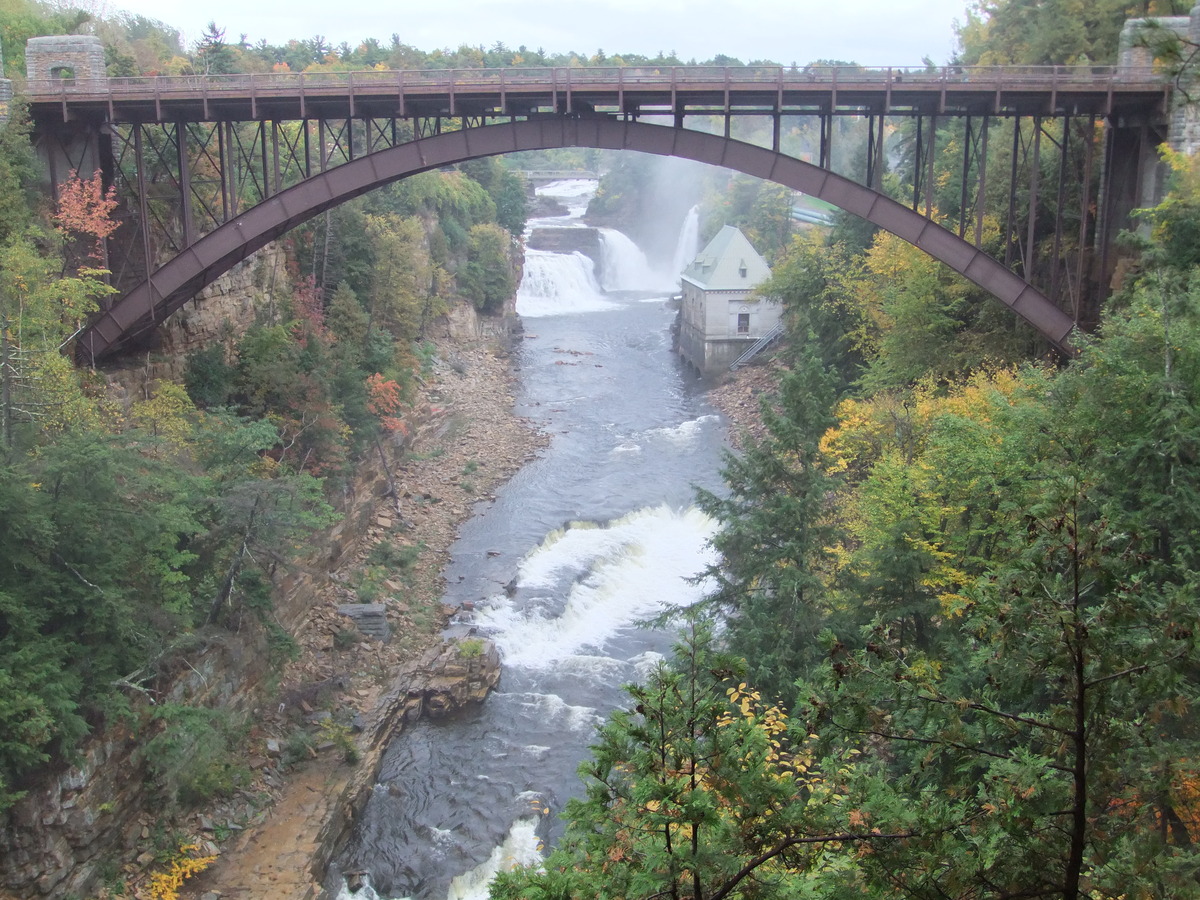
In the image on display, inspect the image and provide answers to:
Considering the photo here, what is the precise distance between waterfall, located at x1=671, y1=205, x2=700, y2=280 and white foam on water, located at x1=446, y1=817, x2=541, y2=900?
7212 centimetres

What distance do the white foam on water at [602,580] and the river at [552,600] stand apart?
0.19 ft

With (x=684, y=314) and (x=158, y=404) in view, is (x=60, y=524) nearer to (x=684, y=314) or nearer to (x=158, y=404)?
(x=158, y=404)

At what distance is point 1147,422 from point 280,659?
19237 mm

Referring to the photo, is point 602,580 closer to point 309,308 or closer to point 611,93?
point 611,93

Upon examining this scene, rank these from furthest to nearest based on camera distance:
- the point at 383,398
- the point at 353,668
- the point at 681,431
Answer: the point at 681,431, the point at 383,398, the point at 353,668

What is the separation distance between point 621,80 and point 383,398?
48.6ft

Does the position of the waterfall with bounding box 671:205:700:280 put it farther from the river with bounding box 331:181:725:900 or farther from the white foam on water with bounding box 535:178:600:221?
the river with bounding box 331:181:725:900

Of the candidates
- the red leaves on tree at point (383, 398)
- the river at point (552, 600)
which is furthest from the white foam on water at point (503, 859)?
the red leaves on tree at point (383, 398)

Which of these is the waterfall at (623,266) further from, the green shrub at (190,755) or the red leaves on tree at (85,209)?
the green shrub at (190,755)

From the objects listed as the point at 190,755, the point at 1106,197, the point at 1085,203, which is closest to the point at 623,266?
the point at 1106,197

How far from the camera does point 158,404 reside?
91.6ft

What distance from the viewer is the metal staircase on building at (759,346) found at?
2213 inches

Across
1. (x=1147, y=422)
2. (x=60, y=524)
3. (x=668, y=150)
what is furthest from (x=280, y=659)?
(x=1147, y=422)

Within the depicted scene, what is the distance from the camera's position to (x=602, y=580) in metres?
32.3
